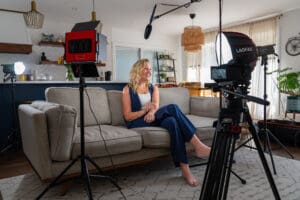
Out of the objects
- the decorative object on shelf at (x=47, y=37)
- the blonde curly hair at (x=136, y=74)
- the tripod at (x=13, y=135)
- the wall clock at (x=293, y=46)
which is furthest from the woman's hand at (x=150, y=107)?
the decorative object on shelf at (x=47, y=37)

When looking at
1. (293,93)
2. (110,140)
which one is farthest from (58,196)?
(293,93)

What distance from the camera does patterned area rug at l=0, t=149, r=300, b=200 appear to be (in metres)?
1.73

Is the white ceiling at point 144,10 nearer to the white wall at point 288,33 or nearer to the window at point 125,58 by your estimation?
the white wall at point 288,33

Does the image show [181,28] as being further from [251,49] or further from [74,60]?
[251,49]

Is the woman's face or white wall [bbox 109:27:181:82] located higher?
white wall [bbox 109:27:181:82]

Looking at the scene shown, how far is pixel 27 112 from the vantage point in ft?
5.84

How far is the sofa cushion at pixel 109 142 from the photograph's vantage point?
1.80 m

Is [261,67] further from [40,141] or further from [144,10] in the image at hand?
[40,141]

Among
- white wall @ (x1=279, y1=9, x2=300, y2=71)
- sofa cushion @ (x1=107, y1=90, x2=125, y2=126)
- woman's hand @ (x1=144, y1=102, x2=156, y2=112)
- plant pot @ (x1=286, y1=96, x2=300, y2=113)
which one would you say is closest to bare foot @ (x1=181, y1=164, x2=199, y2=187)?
woman's hand @ (x1=144, y1=102, x2=156, y2=112)

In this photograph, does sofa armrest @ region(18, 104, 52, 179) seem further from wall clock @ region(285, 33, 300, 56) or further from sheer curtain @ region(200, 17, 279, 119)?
wall clock @ region(285, 33, 300, 56)

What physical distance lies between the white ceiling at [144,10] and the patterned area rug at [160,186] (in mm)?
3003

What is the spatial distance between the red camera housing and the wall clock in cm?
429

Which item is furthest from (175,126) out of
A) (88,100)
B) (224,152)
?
(224,152)

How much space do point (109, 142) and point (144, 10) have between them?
3.45 metres
